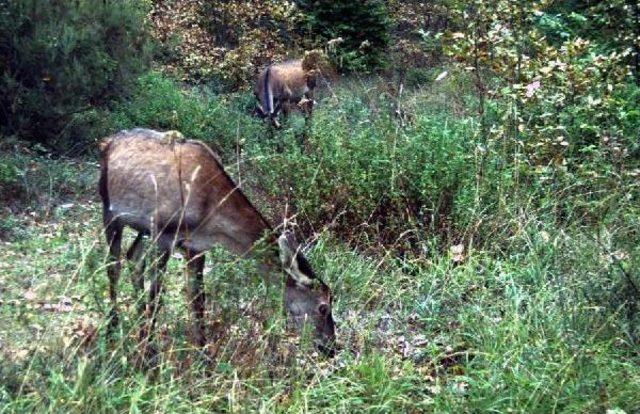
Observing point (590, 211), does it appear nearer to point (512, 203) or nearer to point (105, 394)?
point (512, 203)

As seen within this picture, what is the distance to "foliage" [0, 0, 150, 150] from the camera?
37.1 feet

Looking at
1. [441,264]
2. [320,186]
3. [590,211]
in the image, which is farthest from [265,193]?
[590,211]

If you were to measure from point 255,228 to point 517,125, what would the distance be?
12.1 ft

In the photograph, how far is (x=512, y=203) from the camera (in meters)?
7.89

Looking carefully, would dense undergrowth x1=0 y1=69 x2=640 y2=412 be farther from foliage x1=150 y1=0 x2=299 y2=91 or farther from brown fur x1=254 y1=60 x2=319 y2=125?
foliage x1=150 y1=0 x2=299 y2=91

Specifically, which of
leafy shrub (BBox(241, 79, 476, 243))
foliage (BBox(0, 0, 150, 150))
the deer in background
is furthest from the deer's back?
the deer in background

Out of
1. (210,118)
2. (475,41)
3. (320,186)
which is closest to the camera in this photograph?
(320,186)

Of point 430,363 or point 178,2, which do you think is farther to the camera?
point 178,2

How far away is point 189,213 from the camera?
20.8 ft

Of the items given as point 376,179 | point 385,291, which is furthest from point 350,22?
point 385,291

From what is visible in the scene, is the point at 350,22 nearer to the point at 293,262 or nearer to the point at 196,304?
the point at 293,262

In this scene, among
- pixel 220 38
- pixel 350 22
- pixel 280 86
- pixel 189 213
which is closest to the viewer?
pixel 189 213

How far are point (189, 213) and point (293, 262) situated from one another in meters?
0.90

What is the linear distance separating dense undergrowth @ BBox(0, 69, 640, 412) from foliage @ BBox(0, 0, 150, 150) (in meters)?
1.12
